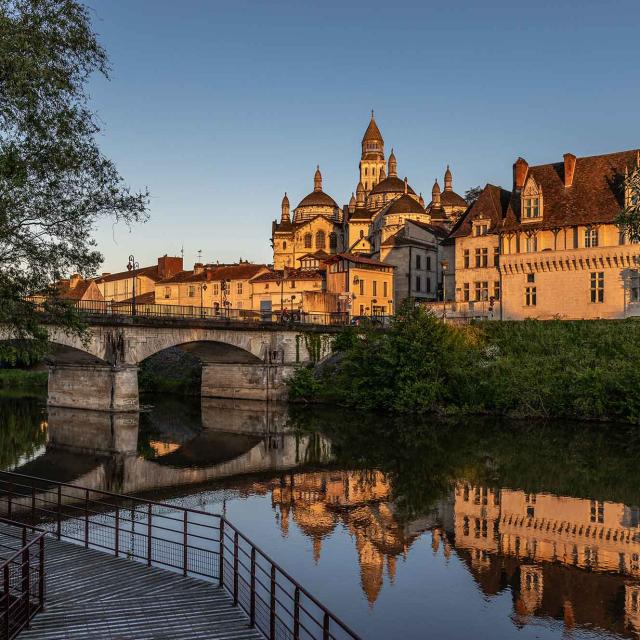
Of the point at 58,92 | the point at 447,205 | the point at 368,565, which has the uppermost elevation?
the point at 447,205

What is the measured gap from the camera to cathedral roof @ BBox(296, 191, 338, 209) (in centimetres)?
11875

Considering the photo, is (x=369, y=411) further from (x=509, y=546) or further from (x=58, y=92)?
(x=58, y=92)

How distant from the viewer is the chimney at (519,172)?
199 ft

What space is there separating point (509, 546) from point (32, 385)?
58.4 meters

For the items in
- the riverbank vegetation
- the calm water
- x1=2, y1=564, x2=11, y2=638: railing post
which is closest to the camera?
x1=2, y1=564, x2=11, y2=638: railing post

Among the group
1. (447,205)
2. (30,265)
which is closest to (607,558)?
(30,265)

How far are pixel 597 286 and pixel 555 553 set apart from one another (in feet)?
130

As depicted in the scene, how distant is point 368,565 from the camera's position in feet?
57.0

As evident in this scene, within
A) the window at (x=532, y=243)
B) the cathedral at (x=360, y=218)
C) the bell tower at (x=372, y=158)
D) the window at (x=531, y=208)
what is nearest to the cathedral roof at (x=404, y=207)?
the cathedral at (x=360, y=218)

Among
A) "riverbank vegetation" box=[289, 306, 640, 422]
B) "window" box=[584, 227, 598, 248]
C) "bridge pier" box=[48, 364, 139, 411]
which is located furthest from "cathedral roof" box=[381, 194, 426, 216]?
"bridge pier" box=[48, 364, 139, 411]

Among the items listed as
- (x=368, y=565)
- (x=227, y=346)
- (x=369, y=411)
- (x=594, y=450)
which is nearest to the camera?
(x=368, y=565)

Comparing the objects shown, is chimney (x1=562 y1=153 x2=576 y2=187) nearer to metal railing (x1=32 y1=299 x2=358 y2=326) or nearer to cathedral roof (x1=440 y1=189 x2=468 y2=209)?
metal railing (x1=32 y1=299 x2=358 y2=326)

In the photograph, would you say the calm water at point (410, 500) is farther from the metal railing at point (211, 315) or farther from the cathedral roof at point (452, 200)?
the cathedral roof at point (452, 200)

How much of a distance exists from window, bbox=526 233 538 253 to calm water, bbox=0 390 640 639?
2033 centimetres
